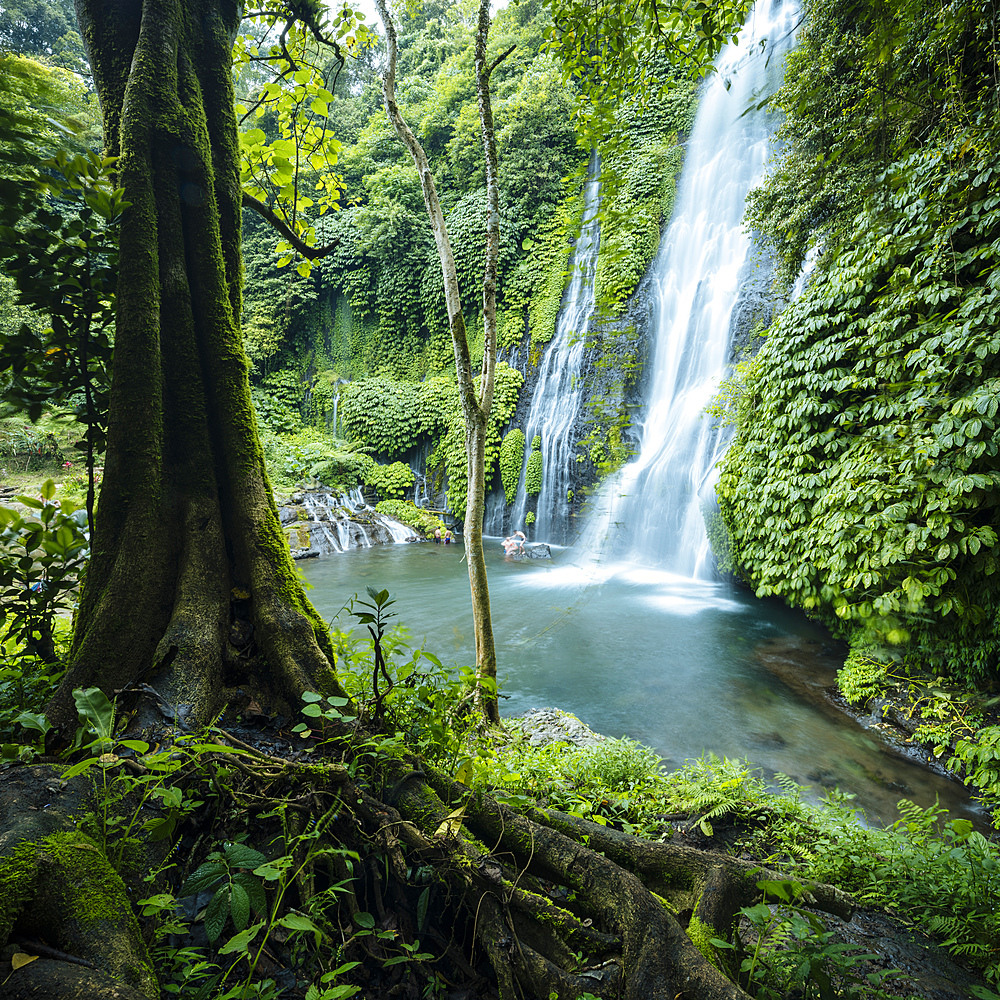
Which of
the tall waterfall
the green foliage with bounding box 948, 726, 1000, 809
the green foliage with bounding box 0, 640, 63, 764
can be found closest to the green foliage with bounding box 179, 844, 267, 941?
the green foliage with bounding box 0, 640, 63, 764

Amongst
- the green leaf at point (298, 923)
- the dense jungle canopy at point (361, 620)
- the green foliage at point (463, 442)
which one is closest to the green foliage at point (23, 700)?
the dense jungle canopy at point (361, 620)

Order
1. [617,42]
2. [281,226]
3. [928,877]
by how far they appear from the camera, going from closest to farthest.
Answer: [928,877] → [617,42] → [281,226]

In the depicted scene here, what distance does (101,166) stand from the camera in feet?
6.48

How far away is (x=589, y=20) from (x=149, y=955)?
4.89 m

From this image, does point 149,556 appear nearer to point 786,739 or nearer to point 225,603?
point 225,603

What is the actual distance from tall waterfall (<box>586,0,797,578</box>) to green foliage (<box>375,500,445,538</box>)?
5.33 meters

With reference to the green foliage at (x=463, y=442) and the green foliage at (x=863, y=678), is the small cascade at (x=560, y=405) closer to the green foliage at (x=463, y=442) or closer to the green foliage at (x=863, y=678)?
the green foliage at (x=463, y=442)

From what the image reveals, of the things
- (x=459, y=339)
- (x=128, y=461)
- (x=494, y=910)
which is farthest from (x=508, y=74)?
(x=494, y=910)

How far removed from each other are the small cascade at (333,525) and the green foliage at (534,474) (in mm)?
3958

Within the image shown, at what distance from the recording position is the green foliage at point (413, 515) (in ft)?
51.3

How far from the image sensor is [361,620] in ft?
6.24

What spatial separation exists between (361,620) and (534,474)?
42.1 ft

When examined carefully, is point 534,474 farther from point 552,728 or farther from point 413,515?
point 552,728

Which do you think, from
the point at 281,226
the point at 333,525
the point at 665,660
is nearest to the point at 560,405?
the point at 333,525
